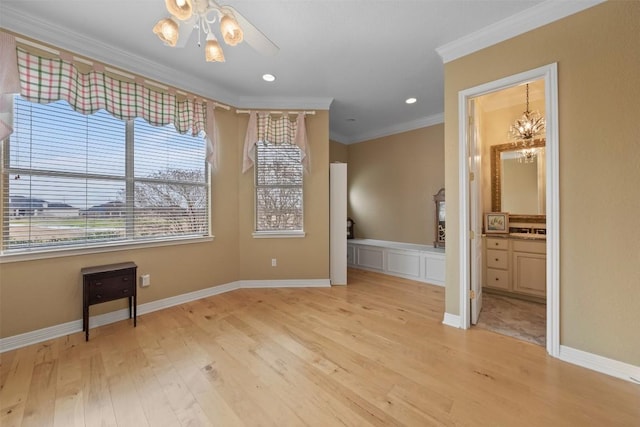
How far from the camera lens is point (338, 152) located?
568 cm

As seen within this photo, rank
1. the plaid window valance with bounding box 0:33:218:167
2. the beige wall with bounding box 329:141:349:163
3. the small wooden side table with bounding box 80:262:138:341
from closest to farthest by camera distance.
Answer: the plaid window valance with bounding box 0:33:218:167
the small wooden side table with bounding box 80:262:138:341
the beige wall with bounding box 329:141:349:163

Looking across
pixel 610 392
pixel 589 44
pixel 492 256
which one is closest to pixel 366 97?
pixel 589 44

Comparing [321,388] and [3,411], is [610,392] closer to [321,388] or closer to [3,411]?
[321,388]

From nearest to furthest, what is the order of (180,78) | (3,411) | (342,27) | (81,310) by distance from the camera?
(3,411), (342,27), (81,310), (180,78)

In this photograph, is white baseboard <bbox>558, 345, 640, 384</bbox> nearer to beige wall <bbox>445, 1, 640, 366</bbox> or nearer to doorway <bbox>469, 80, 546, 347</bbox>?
beige wall <bbox>445, 1, 640, 366</bbox>

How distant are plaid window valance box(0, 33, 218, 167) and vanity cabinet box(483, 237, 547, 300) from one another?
3.99m

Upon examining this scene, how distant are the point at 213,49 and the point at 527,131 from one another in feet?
12.2

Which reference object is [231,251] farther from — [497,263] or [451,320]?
[497,263]

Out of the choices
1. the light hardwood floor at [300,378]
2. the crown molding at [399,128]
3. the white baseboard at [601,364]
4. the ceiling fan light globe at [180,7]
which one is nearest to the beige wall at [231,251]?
the light hardwood floor at [300,378]

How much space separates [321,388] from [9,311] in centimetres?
265

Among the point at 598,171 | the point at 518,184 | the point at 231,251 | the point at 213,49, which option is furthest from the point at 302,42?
the point at 518,184

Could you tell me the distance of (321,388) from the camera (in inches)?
65.7

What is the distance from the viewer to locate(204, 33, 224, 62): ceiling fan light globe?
5.46ft

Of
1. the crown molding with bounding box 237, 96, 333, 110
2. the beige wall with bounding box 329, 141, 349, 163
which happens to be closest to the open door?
the crown molding with bounding box 237, 96, 333, 110
